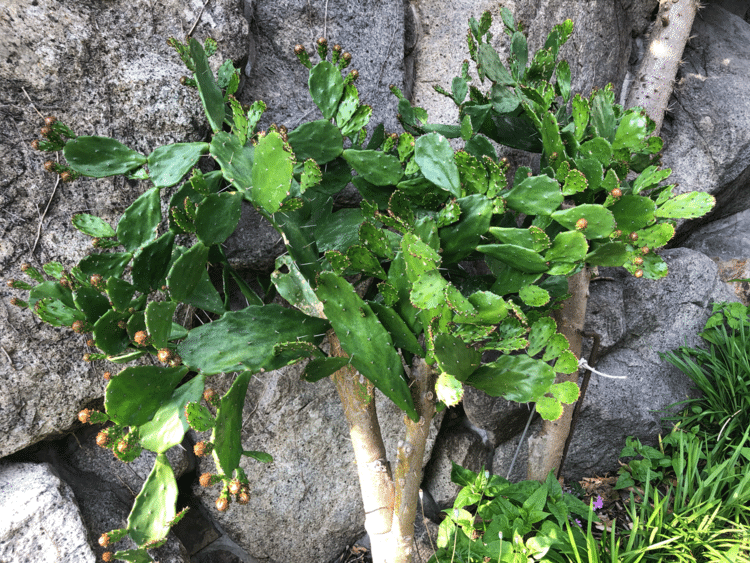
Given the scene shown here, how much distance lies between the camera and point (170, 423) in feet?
2.79

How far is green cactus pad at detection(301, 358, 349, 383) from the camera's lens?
3.01 feet

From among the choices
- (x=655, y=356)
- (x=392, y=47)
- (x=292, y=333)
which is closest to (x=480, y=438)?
(x=655, y=356)

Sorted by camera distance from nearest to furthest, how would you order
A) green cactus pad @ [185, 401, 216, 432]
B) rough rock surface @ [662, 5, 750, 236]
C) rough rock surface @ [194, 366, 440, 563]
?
1. green cactus pad @ [185, 401, 216, 432]
2. rough rock surface @ [194, 366, 440, 563]
3. rough rock surface @ [662, 5, 750, 236]

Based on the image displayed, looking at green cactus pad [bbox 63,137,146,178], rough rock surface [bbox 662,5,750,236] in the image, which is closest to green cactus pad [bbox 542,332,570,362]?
green cactus pad [bbox 63,137,146,178]

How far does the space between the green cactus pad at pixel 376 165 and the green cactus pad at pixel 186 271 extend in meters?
0.37

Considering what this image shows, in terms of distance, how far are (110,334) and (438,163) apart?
Result: 70 centimetres

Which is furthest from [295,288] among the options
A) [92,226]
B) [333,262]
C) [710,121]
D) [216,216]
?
[710,121]

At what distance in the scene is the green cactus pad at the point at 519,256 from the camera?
93 cm

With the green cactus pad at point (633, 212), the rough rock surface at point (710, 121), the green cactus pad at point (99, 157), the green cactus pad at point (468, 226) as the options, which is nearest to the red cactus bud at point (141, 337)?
the green cactus pad at point (99, 157)

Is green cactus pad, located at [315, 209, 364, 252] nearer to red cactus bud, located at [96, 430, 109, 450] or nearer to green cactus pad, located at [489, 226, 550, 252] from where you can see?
green cactus pad, located at [489, 226, 550, 252]

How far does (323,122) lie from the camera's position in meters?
0.99

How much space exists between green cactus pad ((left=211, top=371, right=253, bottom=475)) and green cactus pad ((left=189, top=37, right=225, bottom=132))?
1.75ft

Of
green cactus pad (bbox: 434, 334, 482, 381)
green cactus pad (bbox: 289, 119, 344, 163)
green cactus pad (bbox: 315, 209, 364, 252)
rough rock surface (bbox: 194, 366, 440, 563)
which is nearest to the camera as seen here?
green cactus pad (bbox: 434, 334, 482, 381)

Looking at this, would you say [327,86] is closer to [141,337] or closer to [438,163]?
[438,163]
